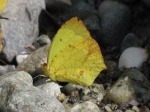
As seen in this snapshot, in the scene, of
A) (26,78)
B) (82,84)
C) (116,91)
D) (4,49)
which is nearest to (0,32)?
(4,49)

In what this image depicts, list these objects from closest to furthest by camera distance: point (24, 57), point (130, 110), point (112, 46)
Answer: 1. point (130, 110)
2. point (24, 57)
3. point (112, 46)

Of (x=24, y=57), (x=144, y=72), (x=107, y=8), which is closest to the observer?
(x=144, y=72)

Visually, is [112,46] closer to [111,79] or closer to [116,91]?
[111,79]

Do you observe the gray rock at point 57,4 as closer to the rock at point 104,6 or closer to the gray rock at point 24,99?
the rock at point 104,6

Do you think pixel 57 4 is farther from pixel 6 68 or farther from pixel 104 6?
pixel 6 68

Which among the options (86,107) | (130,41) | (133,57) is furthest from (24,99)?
(130,41)

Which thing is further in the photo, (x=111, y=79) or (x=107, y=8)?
(x=107, y=8)
